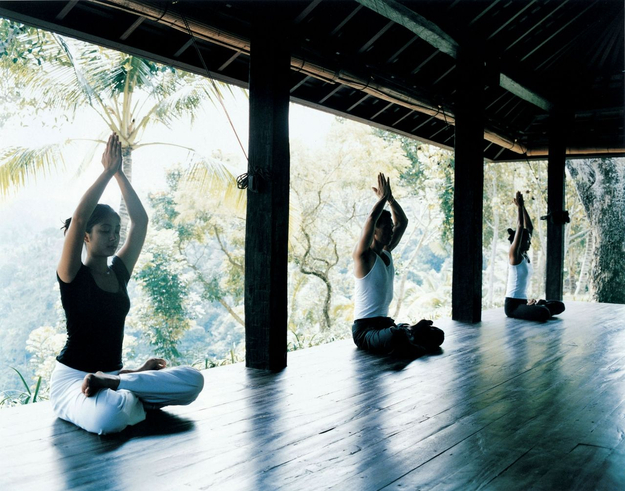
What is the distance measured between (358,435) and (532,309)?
13.3 feet

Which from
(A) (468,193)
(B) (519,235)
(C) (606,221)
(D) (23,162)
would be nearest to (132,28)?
(A) (468,193)

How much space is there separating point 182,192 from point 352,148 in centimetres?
408

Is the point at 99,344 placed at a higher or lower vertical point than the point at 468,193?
lower

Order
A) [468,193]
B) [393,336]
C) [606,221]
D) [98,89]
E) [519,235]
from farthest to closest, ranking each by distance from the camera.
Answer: [606,221] < [98,89] < [519,235] < [468,193] < [393,336]

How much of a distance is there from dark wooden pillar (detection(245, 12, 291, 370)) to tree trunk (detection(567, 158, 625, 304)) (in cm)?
878

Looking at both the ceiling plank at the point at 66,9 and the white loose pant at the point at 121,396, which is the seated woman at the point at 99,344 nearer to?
the white loose pant at the point at 121,396

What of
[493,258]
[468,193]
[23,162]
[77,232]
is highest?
[23,162]

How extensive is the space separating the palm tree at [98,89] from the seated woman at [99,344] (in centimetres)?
604

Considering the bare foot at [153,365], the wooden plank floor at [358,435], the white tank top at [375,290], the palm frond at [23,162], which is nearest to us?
the wooden plank floor at [358,435]

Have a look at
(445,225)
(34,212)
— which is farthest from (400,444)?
(34,212)

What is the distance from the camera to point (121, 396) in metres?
2.33

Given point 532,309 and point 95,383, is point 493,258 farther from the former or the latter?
point 95,383

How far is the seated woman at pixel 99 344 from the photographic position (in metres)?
2.32

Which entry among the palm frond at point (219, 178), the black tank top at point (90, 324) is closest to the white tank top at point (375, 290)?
the black tank top at point (90, 324)
